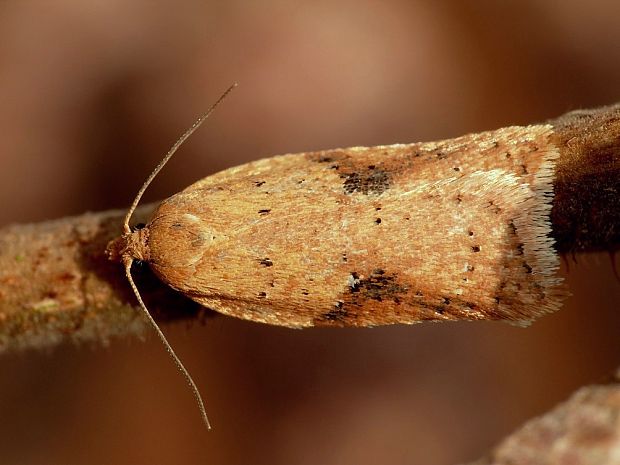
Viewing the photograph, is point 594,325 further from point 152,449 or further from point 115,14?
point 115,14

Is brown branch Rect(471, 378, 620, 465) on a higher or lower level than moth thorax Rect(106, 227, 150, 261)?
higher

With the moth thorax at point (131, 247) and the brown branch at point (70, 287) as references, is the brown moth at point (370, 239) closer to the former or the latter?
the moth thorax at point (131, 247)

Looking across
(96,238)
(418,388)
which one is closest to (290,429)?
(418,388)

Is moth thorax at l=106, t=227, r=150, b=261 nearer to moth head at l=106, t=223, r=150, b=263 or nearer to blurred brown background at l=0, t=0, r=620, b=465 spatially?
moth head at l=106, t=223, r=150, b=263

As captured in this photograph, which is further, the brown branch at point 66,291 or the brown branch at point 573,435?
the brown branch at point 66,291

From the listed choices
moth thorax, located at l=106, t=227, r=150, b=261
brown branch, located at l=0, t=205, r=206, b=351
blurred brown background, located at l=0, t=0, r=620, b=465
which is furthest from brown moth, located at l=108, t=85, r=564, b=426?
blurred brown background, located at l=0, t=0, r=620, b=465

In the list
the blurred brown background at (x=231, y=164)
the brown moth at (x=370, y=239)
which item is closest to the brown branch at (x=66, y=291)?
the brown moth at (x=370, y=239)
